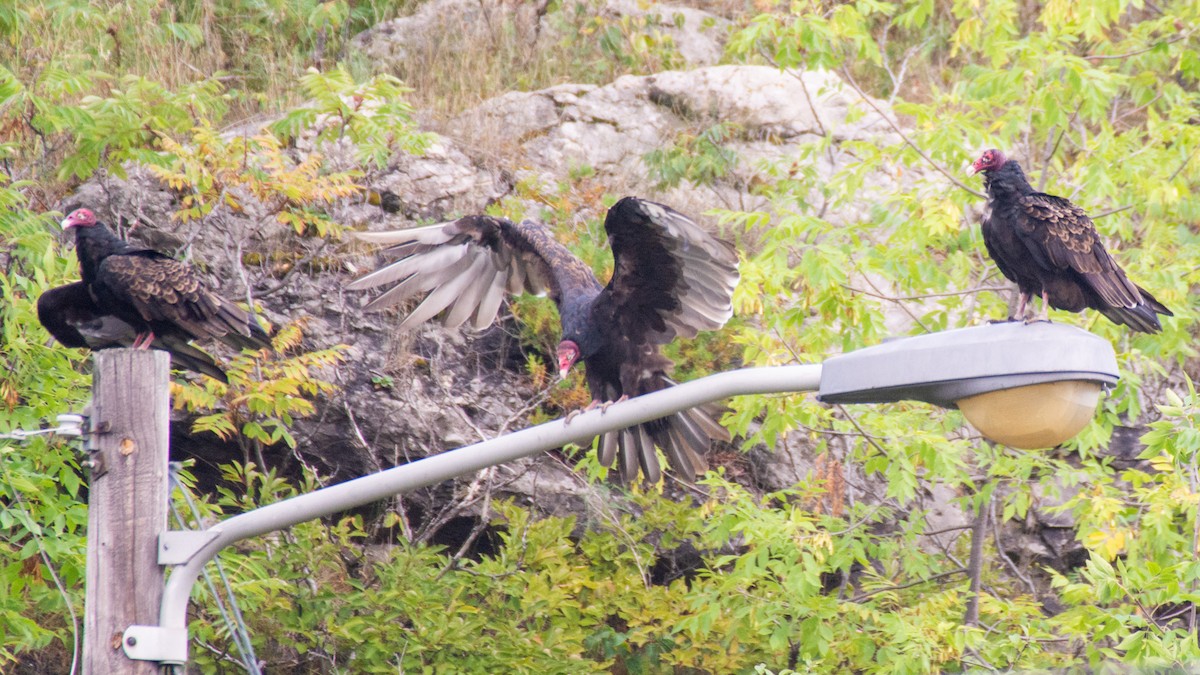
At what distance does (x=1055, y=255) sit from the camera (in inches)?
137

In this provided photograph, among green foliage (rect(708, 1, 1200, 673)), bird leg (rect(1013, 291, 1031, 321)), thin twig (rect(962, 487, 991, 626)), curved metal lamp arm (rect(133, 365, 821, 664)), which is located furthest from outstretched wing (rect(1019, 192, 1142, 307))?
thin twig (rect(962, 487, 991, 626))

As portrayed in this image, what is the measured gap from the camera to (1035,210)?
3.55 meters

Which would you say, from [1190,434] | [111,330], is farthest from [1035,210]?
[111,330]

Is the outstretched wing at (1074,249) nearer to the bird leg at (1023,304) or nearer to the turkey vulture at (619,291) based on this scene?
the bird leg at (1023,304)

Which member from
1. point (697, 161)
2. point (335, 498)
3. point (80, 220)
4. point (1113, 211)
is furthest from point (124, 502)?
point (697, 161)

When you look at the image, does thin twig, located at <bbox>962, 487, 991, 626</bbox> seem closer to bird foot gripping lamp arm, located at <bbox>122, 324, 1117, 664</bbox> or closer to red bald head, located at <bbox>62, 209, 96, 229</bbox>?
bird foot gripping lamp arm, located at <bbox>122, 324, 1117, 664</bbox>

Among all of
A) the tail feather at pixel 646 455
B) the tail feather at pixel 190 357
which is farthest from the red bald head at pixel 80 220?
the tail feather at pixel 646 455

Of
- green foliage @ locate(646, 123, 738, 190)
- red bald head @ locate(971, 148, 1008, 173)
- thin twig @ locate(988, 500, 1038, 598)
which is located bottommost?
thin twig @ locate(988, 500, 1038, 598)

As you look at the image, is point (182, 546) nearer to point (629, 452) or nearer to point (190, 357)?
point (190, 357)

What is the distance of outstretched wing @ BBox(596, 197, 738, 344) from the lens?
3309 mm

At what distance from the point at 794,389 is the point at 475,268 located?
2137mm

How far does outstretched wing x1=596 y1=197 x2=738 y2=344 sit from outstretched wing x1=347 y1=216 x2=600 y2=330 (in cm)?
31

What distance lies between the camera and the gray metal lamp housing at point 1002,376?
7.13 ft

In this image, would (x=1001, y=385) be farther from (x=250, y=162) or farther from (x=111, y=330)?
(x=250, y=162)
